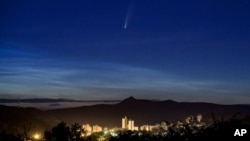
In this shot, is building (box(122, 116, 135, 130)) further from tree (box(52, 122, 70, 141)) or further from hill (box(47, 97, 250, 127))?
tree (box(52, 122, 70, 141))

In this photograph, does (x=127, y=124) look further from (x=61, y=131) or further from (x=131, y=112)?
(x=61, y=131)

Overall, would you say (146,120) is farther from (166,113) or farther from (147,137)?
(147,137)

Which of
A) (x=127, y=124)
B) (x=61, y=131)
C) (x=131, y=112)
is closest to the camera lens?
(x=61, y=131)

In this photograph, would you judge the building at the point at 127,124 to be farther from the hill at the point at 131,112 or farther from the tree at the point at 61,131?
the tree at the point at 61,131

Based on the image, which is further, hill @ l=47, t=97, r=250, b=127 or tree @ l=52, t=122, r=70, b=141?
hill @ l=47, t=97, r=250, b=127

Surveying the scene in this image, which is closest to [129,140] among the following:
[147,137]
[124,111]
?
[147,137]

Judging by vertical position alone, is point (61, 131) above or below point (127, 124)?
above

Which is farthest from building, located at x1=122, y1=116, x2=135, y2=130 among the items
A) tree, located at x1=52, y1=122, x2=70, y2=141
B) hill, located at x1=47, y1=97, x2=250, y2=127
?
tree, located at x1=52, y1=122, x2=70, y2=141

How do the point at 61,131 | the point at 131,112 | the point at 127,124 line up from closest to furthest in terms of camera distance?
1. the point at 61,131
2. the point at 127,124
3. the point at 131,112

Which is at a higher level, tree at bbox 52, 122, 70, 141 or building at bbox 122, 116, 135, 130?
tree at bbox 52, 122, 70, 141

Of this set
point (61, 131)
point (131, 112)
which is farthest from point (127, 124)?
point (61, 131)

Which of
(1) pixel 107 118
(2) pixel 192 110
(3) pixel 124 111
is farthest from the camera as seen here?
(3) pixel 124 111
